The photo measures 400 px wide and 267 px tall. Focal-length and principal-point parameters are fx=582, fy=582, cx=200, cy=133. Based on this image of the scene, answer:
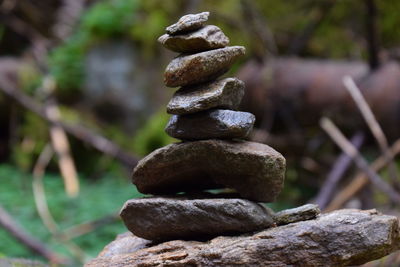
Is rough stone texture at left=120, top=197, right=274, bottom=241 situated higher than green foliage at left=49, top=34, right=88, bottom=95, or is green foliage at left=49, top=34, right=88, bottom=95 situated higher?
green foliage at left=49, top=34, right=88, bottom=95

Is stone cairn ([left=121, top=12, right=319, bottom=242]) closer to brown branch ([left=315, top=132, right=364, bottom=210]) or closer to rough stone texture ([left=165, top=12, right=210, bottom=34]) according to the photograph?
rough stone texture ([left=165, top=12, right=210, bottom=34])

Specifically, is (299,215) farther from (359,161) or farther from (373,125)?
(373,125)

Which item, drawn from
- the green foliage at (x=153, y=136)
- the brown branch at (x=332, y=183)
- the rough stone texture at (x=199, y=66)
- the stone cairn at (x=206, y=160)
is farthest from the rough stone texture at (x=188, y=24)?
the green foliage at (x=153, y=136)

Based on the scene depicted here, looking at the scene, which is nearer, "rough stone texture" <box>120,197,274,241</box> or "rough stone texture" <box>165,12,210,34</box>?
"rough stone texture" <box>120,197,274,241</box>

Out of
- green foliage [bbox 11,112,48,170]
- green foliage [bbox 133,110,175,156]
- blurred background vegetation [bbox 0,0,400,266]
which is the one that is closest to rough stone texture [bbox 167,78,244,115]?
blurred background vegetation [bbox 0,0,400,266]

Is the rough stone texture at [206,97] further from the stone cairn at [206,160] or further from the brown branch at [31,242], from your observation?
the brown branch at [31,242]
